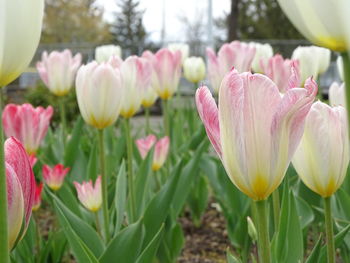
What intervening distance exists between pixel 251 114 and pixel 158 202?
0.79 meters

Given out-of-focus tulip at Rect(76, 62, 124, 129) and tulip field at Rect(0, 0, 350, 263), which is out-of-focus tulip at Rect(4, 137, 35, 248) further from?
out-of-focus tulip at Rect(76, 62, 124, 129)

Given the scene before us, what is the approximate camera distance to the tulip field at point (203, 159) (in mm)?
649

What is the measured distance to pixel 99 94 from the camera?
1306 millimetres

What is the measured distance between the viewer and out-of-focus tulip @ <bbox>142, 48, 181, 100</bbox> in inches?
84.9

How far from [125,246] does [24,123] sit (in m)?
0.75

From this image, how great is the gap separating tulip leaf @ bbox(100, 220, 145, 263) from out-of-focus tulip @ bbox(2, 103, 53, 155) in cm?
71

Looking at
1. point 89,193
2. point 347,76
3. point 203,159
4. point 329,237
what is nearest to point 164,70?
point 203,159

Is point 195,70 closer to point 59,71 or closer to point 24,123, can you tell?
point 59,71

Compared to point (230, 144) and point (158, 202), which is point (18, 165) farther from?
point (158, 202)

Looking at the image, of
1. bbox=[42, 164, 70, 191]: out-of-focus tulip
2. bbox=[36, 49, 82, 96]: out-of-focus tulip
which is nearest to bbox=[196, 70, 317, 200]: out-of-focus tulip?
bbox=[42, 164, 70, 191]: out-of-focus tulip

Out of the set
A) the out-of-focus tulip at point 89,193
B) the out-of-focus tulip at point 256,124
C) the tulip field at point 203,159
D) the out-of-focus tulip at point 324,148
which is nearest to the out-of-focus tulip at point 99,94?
the tulip field at point 203,159

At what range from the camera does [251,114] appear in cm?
66

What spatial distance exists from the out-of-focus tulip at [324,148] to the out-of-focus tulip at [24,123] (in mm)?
994

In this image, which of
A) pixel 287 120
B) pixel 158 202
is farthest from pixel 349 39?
pixel 158 202
